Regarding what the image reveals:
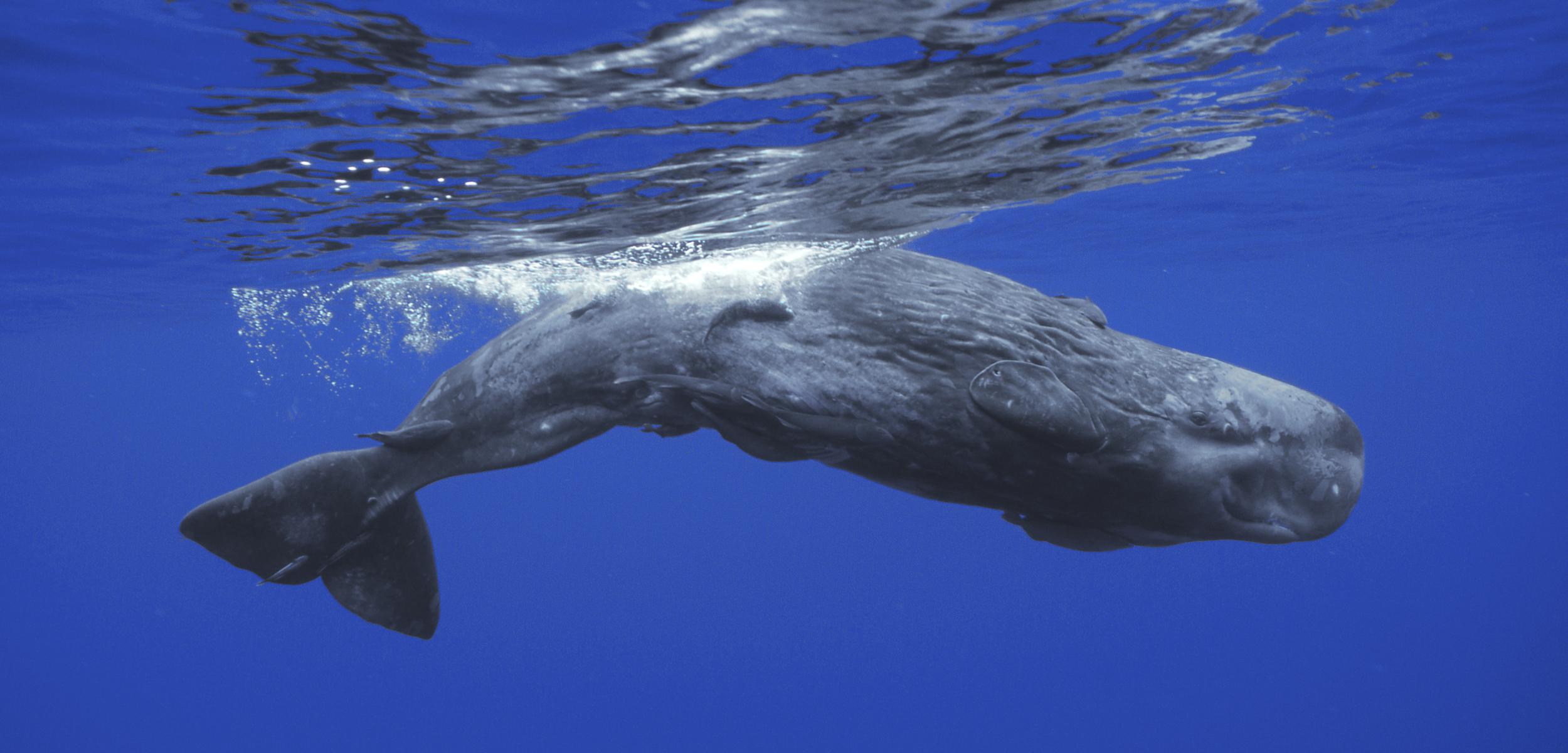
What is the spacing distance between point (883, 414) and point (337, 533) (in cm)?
316

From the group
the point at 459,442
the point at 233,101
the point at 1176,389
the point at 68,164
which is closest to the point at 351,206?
the point at 68,164

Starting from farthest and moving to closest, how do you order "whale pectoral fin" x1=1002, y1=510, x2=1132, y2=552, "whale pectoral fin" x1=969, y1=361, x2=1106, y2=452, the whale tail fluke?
the whale tail fluke → "whale pectoral fin" x1=1002, y1=510, x2=1132, y2=552 → "whale pectoral fin" x1=969, y1=361, x2=1106, y2=452

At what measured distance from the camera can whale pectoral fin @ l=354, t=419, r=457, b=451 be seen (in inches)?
182

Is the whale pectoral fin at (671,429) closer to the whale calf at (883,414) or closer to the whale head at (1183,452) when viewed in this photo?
the whale calf at (883,414)

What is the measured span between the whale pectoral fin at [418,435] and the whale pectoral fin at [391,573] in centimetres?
37

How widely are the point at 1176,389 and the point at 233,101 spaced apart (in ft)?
23.8

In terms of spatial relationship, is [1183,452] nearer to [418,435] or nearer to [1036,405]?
[1036,405]

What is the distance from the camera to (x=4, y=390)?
56594 mm

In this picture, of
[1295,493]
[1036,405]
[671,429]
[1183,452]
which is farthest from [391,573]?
[1295,493]

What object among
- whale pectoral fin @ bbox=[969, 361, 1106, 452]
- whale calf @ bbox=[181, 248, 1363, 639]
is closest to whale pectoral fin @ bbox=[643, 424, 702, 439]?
whale calf @ bbox=[181, 248, 1363, 639]

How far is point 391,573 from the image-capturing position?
203 inches

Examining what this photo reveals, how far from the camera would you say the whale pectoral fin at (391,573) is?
4.99 meters

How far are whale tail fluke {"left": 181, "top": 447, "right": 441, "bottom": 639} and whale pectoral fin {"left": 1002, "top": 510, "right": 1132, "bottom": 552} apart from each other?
3494 mm

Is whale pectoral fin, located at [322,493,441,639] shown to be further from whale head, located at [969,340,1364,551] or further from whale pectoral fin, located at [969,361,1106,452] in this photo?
whale head, located at [969,340,1364,551]
